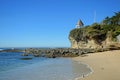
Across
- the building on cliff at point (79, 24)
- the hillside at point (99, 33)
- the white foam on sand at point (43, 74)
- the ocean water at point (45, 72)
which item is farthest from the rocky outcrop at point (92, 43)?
the white foam on sand at point (43, 74)

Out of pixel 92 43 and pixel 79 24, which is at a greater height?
pixel 79 24

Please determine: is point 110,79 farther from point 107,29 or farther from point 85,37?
point 85,37

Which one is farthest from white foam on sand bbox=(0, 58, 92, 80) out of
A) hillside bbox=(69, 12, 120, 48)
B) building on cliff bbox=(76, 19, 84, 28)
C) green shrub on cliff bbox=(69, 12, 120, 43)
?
building on cliff bbox=(76, 19, 84, 28)

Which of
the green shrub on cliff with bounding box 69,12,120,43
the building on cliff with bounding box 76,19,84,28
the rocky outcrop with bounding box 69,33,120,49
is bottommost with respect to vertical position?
the rocky outcrop with bounding box 69,33,120,49

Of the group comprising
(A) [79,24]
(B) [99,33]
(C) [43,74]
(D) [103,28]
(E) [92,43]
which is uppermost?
(A) [79,24]

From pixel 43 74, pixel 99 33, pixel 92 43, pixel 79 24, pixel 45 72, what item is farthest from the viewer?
pixel 79 24

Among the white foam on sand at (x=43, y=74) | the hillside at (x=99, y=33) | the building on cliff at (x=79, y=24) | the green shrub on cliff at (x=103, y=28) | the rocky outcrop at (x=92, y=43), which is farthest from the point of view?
the building on cliff at (x=79, y=24)

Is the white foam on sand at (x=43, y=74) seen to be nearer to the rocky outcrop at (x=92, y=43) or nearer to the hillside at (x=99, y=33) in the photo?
the hillside at (x=99, y=33)

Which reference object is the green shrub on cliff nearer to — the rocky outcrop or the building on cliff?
the rocky outcrop

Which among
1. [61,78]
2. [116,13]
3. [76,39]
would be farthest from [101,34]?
[61,78]

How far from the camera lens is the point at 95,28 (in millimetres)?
72125

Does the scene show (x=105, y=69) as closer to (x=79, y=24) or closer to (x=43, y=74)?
(x=43, y=74)

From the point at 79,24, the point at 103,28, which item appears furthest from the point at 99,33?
the point at 79,24

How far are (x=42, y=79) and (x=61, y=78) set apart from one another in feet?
4.55
